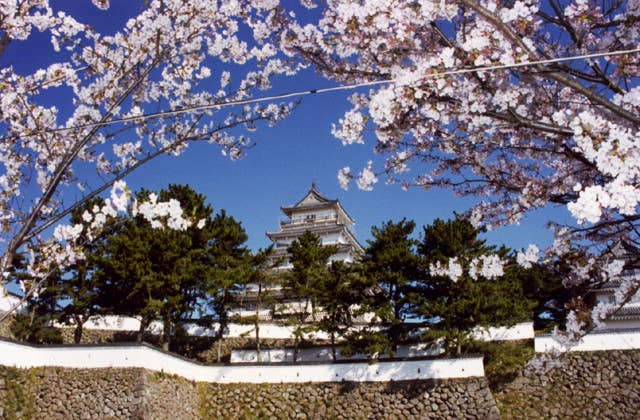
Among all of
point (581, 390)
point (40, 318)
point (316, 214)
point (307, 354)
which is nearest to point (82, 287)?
point (40, 318)

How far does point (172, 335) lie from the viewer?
58.4 feet

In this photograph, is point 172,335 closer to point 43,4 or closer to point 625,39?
point 43,4

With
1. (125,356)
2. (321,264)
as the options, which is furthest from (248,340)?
(125,356)

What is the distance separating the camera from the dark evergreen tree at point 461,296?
13.9 meters

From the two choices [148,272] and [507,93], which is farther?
[148,272]

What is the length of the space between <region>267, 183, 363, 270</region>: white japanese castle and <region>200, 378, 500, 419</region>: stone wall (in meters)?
15.1

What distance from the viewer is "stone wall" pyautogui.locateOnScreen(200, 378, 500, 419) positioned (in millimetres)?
13273

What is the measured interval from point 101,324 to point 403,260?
1197cm

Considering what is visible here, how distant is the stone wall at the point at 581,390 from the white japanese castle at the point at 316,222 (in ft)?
52.0

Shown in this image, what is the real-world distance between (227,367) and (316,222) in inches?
677

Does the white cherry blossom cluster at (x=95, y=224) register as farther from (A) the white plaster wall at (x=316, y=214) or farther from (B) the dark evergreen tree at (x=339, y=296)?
(A) the white plaster wall at (x=316, y=214)

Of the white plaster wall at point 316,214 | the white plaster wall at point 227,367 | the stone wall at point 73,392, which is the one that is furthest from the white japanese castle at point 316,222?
the stone wall at point 73,392

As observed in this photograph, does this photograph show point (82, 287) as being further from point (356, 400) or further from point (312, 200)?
point (312, 200)

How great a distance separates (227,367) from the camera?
49.7 feet
